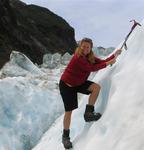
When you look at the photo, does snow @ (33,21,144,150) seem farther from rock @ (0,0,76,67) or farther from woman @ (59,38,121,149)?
rock @ (0,0,76,67)

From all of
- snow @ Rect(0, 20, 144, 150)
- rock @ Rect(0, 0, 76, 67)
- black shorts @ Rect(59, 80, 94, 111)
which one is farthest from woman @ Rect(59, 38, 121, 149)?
rock @ Rect(0, 0, 76, 67)

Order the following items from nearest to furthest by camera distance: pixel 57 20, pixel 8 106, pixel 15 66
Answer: pixel 8 106
pixel 15 66
pixel 57 20

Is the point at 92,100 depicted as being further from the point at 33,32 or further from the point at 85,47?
the point at 33,32

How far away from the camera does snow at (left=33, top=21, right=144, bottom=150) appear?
642 centimetres

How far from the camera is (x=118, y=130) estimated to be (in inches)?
261

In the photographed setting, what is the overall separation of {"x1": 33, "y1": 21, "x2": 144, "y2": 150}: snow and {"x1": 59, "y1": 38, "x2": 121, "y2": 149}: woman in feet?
0.55

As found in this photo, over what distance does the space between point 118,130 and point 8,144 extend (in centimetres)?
488

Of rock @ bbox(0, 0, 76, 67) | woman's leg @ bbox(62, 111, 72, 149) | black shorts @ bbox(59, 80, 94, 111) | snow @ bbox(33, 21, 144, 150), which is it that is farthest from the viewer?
rock @ bbox(0, 0, 76, 67)

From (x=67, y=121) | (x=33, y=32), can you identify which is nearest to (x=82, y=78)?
(x=67, y=121)

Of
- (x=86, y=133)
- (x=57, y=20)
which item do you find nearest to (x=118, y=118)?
(x=86, y=133)

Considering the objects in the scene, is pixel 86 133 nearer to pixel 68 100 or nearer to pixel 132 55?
pixel 68 100

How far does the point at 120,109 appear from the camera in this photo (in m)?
6.88

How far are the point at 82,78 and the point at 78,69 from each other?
130mm

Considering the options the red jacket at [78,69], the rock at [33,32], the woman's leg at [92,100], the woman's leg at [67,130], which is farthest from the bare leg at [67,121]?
the rock at [33,32]
